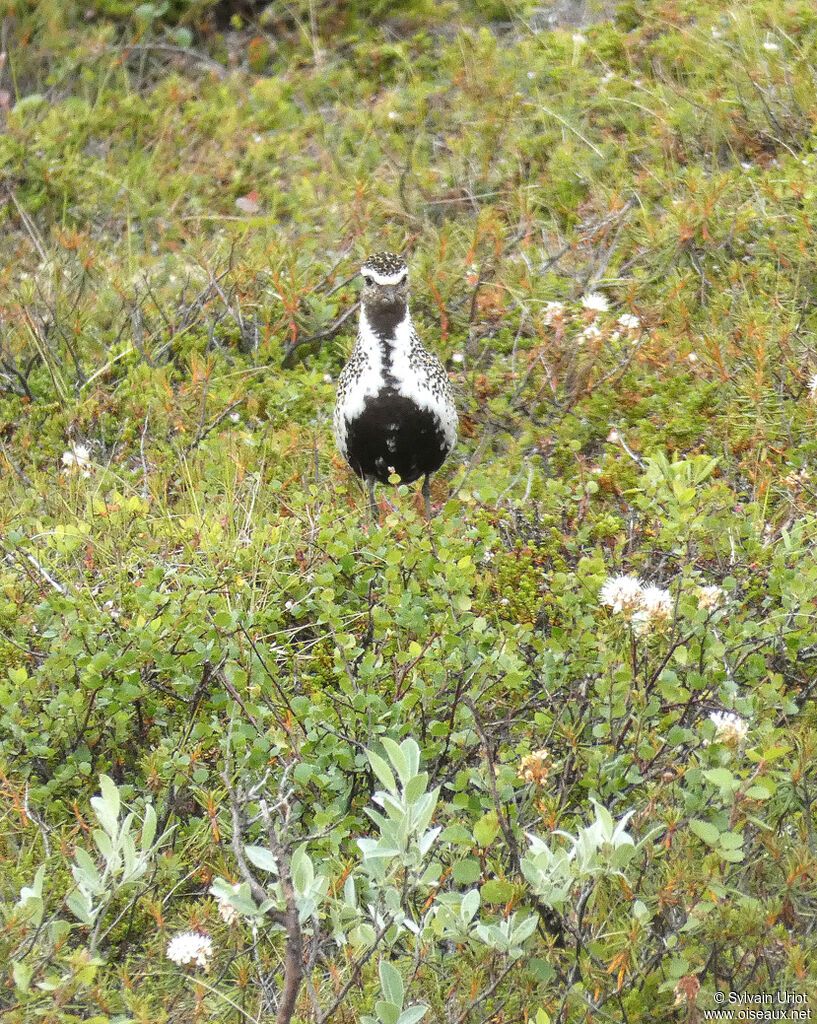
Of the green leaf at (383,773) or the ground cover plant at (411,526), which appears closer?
the green leaf at (383,773)

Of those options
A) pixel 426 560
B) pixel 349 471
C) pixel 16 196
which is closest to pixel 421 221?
pixel 349 471

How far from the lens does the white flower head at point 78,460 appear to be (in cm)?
546

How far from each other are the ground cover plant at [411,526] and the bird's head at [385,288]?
75 centimetres

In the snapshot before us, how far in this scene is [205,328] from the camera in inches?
252

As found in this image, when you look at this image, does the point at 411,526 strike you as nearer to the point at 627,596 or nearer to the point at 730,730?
the point at 627,596

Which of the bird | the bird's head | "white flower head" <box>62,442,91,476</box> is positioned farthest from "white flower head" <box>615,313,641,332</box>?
"white flower head" <box>62,442,91,476</box>

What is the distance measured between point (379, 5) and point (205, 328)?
3708mm

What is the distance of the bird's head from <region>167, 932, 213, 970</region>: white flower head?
2.98 m

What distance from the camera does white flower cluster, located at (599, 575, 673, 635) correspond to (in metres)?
3.14

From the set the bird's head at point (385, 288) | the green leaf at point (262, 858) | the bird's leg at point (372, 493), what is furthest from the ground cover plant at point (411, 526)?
the bird's head at point (385, 288)

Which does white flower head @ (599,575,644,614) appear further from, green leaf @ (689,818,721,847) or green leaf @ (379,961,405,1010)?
green leaf @ (379,961,405,1010)

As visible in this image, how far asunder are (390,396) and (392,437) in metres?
0.17

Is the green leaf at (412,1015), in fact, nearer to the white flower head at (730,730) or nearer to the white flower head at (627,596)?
the white flower head at (730,730)

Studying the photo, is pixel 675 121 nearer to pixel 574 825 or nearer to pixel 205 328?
pixel 205 328
